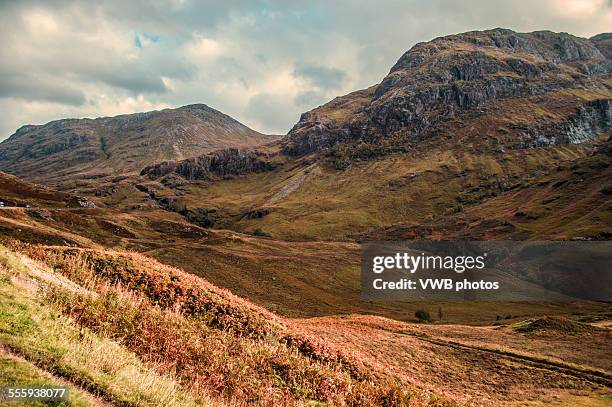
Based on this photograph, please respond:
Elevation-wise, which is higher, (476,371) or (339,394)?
(339,394)

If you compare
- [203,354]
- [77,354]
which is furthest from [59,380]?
[203,354]

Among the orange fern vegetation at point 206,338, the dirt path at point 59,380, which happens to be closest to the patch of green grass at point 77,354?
the dirt path at point 59,380

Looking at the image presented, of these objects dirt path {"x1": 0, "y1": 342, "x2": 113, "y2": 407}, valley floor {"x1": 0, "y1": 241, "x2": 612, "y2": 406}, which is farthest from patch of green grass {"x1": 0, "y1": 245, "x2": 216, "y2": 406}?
dirt path {"x1": 0, "y1": 342, "x2": 113, "y2": 407}

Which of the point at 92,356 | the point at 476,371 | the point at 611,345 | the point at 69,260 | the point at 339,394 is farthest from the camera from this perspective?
the point at 611,345

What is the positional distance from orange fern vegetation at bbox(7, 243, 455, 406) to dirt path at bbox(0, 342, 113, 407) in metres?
5.14

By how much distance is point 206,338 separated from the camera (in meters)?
23.4

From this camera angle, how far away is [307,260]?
183m

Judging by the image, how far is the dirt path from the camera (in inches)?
456

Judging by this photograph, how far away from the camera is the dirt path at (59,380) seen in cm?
1158

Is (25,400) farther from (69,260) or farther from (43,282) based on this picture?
(69,260)

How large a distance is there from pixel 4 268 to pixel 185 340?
8.50 metres

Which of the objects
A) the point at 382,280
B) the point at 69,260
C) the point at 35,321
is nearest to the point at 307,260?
the point at 382,280

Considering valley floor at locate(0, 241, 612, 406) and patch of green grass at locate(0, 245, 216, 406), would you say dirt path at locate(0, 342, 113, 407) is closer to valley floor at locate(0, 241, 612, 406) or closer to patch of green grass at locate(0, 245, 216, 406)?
valley floor at locate(0, 241, 612, 406)

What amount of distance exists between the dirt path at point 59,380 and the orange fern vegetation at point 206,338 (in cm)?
514
